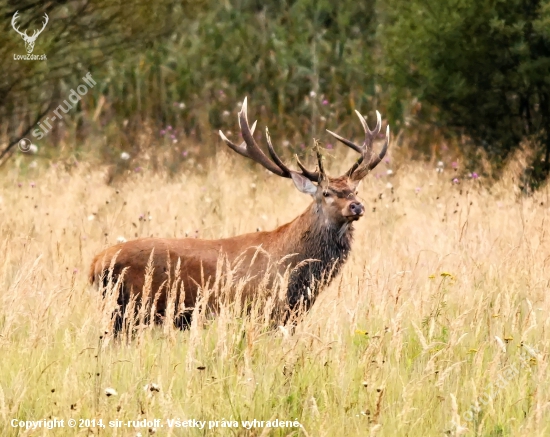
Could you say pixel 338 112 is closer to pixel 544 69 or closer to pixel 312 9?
pixel 312 9

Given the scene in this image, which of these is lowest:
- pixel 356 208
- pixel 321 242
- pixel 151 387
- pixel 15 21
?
pixel 151 387

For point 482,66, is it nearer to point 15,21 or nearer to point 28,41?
point 28,41

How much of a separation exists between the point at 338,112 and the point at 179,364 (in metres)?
9.68

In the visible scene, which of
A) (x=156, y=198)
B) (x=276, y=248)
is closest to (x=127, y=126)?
(x=156, y=198)

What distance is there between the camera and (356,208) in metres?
6.34

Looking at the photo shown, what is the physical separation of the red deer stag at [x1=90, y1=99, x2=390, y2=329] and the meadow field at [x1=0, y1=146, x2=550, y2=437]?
7.0 inches

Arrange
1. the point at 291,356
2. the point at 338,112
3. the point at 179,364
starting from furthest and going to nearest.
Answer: the point at 338,112 < the point at 179,364 < the point at 291,356

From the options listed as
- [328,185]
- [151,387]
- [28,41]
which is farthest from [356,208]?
[28,41]

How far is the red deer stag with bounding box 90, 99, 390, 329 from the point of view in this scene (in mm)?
6227

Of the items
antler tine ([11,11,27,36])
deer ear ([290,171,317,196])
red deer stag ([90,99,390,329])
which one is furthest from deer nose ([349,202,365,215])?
antler tine ([11,11,27,36])

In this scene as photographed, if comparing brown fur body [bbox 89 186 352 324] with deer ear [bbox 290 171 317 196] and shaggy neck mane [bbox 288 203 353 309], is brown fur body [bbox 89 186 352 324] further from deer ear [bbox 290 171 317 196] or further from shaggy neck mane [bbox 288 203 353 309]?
deer ear [bbox 290 171 317 196]

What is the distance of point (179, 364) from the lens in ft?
15.0

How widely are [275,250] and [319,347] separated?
1986mm

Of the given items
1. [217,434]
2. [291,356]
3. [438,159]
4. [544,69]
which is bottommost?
[217,434]
